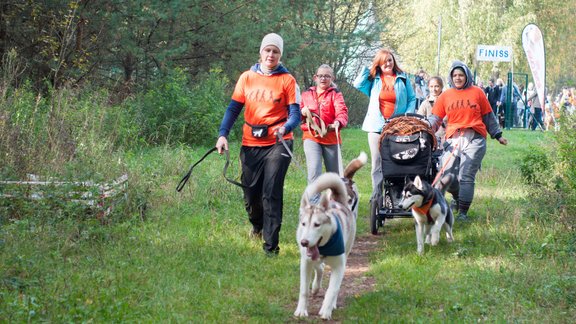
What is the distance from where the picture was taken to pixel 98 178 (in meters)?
9.49

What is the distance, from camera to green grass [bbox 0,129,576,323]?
6352 millimetres

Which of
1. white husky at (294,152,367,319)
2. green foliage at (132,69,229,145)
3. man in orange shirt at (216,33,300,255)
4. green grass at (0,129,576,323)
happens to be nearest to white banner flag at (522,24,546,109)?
green foliage at (132,69,229,145)

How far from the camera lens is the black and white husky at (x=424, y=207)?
9.17 m

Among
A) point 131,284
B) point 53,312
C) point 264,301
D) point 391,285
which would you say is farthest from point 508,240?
point 53,312

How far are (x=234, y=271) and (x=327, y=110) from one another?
9.66 feet

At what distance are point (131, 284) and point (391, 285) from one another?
2456mm

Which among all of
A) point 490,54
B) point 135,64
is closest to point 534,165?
point 135,64

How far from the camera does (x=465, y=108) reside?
10883 millimetres

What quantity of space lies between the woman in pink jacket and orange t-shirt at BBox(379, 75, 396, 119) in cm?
104

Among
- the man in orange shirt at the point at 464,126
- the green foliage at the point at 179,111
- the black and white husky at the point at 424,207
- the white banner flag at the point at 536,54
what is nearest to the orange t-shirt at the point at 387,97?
the man in orange shirt at the point at 464,126

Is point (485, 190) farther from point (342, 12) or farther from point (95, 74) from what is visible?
point (342, 12)

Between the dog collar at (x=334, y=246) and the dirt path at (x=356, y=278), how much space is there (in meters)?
0.54

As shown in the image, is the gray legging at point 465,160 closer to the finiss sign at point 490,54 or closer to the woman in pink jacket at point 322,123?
the woman in pink jacket at point 322,123

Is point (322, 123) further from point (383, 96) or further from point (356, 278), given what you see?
point (356, 278)
